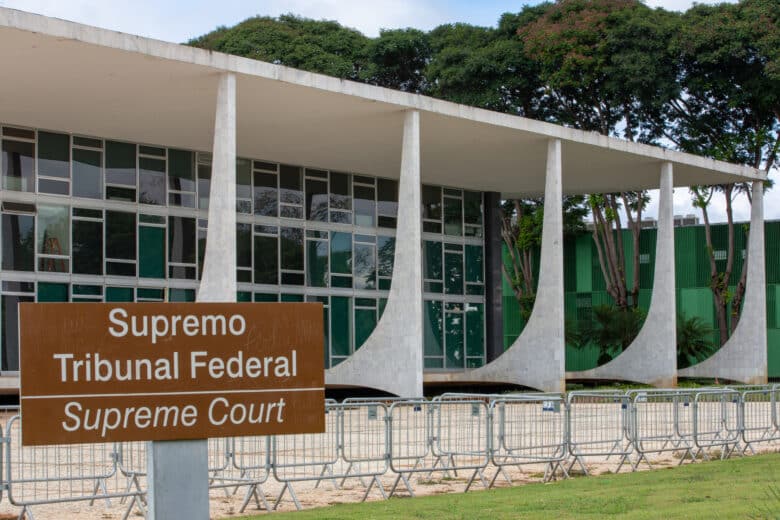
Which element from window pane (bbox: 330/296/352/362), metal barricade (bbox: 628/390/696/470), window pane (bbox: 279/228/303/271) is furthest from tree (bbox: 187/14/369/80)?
metal barricade (bbox: 628/390/696/470)

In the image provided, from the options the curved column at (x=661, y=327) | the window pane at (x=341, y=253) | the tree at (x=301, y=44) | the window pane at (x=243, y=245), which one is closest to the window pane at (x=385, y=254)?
the window pane at (x=341, y=253)

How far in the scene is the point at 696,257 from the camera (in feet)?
167

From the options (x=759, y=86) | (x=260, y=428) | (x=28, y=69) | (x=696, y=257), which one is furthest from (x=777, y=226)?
(x=260, y=428)

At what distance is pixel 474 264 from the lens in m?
39.0

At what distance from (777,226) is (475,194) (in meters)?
16.6

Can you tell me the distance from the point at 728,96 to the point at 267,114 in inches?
825

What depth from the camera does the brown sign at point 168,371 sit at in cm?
580

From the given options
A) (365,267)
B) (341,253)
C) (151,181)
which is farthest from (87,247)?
(365,267)

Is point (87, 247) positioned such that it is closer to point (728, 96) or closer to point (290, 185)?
point (290, 185)

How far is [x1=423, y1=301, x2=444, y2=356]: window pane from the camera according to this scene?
121 ft

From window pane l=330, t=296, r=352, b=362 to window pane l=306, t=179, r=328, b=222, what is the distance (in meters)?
2.47

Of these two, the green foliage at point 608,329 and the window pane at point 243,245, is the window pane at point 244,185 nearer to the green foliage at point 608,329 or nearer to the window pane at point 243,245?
the window pane at point 243,245

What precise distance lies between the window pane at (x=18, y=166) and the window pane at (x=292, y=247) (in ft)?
25.1

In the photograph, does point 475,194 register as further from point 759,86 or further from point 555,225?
point 759,86
